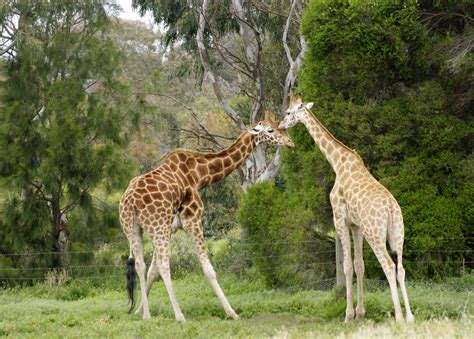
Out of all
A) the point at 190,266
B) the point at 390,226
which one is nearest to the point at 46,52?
the point at 190,266

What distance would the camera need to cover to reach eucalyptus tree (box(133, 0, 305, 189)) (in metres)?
18.7

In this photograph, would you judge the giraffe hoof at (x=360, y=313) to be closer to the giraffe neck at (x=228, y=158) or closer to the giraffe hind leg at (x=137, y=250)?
the giraffe hind leg at (x=137, y=250)

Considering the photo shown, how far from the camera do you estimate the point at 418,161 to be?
12.2 metres

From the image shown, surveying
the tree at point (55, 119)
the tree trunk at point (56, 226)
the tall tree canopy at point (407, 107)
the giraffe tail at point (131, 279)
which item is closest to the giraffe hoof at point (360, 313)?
the tall tree canopy at point (407, 107)

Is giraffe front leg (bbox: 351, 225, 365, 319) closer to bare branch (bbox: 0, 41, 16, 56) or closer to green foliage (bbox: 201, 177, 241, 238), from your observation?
bare branch (bbox: 0, 41, 16, 56)

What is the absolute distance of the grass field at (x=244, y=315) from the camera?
337 inches

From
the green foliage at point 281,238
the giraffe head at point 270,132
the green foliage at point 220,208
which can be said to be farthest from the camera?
the green foliage at point 220,208

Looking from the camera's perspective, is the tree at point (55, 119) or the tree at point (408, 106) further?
the tree at point (55, 119)

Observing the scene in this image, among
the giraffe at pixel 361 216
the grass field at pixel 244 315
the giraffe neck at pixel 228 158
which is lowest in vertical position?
the grass field at pixel 244 315

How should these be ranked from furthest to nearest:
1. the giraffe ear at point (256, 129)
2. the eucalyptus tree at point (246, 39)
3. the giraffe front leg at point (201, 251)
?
the eucalyptus tree at point (246, 39) < the giraffe ear at point (256, 129) < the giraffe front leg at point (201, 251)

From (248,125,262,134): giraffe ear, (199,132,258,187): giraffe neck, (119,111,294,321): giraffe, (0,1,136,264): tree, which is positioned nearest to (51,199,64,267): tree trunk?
(0,1,136,264): tree

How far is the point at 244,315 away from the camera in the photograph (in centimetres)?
1047

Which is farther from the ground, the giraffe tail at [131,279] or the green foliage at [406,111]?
the green foliage at [406,111]

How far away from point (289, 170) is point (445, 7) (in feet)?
13.2
